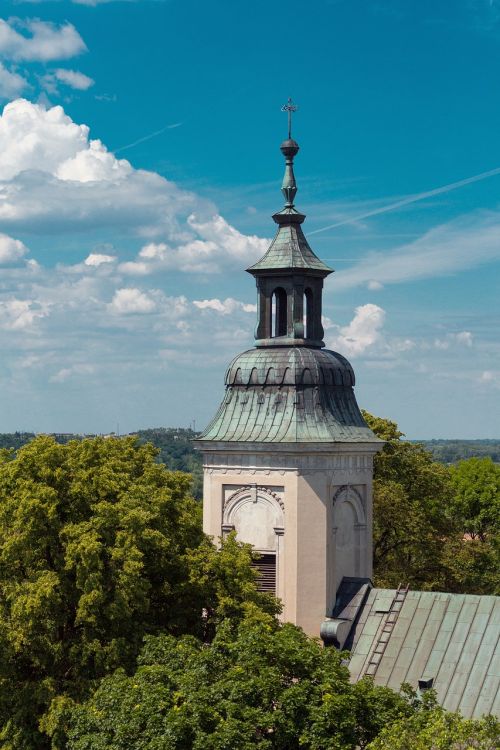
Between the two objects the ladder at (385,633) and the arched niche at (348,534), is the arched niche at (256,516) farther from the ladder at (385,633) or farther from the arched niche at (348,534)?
the ladder at (385,633)

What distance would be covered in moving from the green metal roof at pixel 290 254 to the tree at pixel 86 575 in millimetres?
7505

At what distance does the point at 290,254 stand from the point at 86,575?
38.7ft

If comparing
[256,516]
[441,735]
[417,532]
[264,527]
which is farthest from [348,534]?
[417,532]

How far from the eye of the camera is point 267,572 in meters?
33.8

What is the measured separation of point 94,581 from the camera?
28.8 meters

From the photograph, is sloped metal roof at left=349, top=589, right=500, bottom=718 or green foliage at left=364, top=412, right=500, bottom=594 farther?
green foliage at left=364, top=412, right=500, bottom=594

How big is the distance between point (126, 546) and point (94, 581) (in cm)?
115

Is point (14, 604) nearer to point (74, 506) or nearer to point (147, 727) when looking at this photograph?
point (74, 506)

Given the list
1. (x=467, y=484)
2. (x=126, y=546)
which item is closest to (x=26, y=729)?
(x=126, y=546)

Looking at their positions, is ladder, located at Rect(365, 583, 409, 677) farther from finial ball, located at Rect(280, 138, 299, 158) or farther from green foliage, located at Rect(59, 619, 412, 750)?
finial ball, located at Rect(280, 138, 299, 158)

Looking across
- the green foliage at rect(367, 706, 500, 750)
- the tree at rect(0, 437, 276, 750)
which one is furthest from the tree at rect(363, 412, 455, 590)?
the green foliage at rect(367, 706, 500, 750)

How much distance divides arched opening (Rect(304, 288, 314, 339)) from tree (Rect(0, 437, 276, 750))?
260 inches

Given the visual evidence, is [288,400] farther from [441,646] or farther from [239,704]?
[239,704]

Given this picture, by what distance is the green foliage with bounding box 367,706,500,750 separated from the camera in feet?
77.9
